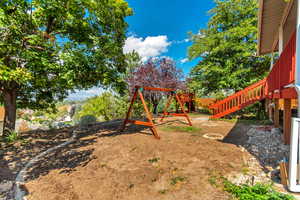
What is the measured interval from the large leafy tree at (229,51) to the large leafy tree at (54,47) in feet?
22.4

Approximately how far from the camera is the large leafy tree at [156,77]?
10426mm

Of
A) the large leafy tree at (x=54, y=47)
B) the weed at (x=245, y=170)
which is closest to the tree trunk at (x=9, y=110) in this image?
the large leafy tree at (x=54, y=47)

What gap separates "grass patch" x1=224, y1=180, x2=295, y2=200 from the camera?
1919 millimetres

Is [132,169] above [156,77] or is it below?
below

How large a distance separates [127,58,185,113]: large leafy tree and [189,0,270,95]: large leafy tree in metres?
1.45

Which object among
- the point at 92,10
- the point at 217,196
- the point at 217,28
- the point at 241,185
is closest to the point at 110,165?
the point at 217,196

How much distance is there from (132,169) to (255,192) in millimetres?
2129

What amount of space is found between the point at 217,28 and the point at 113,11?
8.50 meters

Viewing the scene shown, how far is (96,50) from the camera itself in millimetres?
5121

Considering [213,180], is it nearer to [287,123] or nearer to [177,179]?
[177,179]

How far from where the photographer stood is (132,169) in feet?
9.79

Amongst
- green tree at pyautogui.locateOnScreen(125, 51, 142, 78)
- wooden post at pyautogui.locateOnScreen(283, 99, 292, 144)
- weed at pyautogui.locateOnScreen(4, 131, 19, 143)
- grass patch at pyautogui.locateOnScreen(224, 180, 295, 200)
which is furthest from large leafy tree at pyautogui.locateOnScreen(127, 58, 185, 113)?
grass patch at pyautogui.locateOnScreen(224, 180, 295, 200)

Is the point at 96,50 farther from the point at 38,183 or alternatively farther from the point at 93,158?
the point at 38,183

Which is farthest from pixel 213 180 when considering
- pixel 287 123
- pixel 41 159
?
pixel 41 159
